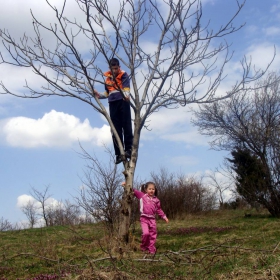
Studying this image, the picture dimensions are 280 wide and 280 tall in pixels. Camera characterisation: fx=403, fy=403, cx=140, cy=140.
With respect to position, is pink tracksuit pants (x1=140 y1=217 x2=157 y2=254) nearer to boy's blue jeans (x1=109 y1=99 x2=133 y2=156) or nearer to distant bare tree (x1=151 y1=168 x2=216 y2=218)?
boy's blue jeans (x1=109 y1=99 x2=133 y2=156)

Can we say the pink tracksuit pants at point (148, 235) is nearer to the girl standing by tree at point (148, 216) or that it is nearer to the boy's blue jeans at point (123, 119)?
the girl standing by tree at point (148, 216)

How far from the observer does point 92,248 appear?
739 centimetres

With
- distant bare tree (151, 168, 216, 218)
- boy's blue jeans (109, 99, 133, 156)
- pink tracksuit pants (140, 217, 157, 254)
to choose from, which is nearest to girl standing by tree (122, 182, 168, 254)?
pink tracksuit pants (140, 217, 157, 254)

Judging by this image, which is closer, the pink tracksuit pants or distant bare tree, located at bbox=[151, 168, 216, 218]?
the pink tracksuit pants

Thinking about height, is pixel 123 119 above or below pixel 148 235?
above

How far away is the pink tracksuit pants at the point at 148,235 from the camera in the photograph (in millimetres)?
6766

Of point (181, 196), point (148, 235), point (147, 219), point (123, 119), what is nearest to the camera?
point (123, 119)

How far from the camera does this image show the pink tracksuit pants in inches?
266

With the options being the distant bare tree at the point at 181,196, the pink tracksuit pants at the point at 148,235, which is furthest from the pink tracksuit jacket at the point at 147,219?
the distant bare tree at the point at 181,196

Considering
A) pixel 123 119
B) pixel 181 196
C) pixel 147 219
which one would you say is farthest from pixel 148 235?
pixel 181 196

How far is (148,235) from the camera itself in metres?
6.80

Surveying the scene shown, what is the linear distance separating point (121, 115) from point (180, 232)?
648 centimetres

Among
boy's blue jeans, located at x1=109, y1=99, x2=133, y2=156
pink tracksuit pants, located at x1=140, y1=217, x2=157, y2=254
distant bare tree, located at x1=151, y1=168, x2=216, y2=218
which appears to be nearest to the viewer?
boy's blue jeans, located at x1=109, y1=99, x2=133, y2=156

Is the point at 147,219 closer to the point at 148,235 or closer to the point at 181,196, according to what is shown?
the point at 148,235
